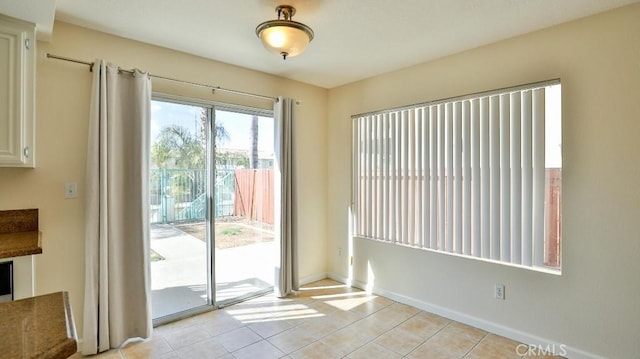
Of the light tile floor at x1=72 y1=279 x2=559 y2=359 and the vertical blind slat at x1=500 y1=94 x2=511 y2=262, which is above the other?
the vertical blind slat at x1=500 y1=94 x2=511 y2=262

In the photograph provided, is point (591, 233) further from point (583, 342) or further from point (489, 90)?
point (489, 90)

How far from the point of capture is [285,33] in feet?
6.88

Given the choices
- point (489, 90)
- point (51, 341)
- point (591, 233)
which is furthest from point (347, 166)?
point (51, 341)

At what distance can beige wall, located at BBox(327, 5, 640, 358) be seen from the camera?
2.19 m

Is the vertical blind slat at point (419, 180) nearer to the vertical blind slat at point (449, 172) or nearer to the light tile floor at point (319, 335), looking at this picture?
the vertical blind slat at point (449, 172)

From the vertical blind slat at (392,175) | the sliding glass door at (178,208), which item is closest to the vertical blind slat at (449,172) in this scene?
the vertical blind slat at (392,175)

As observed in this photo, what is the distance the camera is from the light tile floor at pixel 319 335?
2.50 m

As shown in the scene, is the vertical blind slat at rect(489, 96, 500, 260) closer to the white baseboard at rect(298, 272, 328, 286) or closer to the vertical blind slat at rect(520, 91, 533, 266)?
the vertical blind slat at rect(520, 91, 533, 266)

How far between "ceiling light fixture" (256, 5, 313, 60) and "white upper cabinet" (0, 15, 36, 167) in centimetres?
150

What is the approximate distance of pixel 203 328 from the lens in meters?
2.89

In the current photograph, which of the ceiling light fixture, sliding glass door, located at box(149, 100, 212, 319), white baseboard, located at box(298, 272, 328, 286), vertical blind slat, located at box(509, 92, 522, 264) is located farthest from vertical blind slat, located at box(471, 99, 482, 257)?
sliding glass door, located at box(149, 100, 212, 319)

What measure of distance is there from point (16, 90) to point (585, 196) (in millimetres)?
3954

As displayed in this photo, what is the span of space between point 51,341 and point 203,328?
2.35 meters

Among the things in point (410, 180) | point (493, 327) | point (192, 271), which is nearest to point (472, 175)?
point (410, 180)
